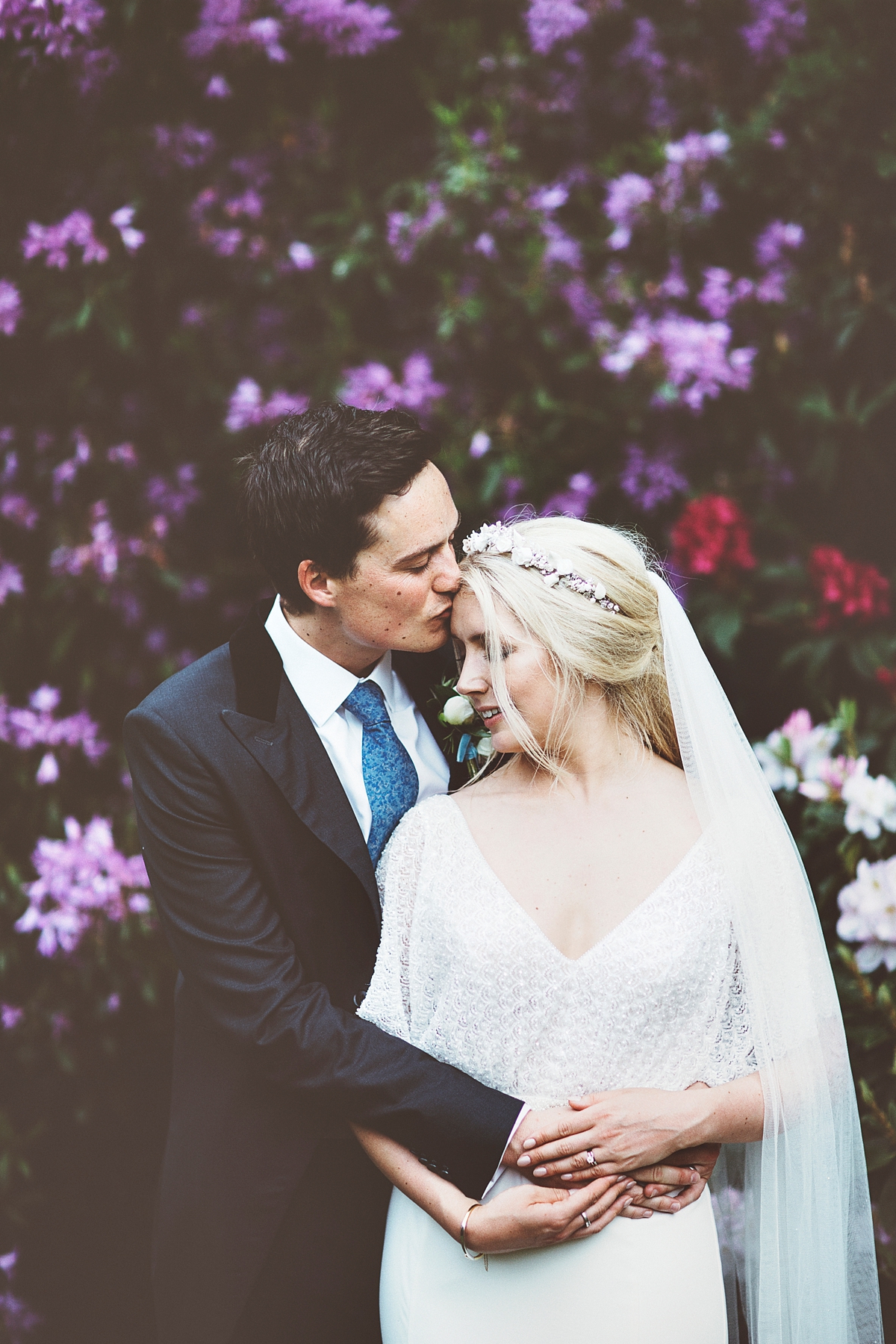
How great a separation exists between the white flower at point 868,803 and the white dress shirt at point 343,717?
0.87 m

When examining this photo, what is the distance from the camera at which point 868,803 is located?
2107mm

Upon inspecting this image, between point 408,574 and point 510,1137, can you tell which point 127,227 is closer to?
point 408,574

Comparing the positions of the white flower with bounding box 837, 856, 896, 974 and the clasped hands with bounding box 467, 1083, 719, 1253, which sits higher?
the clasped hands with bounding box 467, 1083, 719, 1253

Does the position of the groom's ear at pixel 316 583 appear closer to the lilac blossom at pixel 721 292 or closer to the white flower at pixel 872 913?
the white flower at pixel 872 913

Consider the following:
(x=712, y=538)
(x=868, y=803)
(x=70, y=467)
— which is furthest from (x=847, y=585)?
(x=70, y=467)

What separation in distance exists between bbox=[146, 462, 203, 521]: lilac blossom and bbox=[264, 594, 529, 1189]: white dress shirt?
3.21 feet

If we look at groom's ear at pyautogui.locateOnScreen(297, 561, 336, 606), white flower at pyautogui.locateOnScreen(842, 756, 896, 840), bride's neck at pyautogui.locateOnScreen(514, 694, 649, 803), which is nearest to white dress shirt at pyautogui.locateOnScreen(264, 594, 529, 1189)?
groom's ear at pyautogui.locateOnScreen(297, 561, 336, 606)

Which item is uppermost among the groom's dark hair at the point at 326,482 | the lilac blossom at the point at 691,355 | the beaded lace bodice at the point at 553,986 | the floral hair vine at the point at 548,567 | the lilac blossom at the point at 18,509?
the groom's dark hair at the point at 326,482

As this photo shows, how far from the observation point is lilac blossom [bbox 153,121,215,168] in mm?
2750

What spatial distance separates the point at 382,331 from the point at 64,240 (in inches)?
35.1

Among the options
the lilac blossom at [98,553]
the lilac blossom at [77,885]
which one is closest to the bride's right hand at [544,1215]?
the lilac blossom at [77,885]

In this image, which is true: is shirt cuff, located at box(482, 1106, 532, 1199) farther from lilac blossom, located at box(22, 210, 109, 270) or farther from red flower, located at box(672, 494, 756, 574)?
lilac blossom, located at box(22, 210, 109, 270)

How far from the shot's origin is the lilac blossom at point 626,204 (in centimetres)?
264

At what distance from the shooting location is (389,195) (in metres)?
2.77
